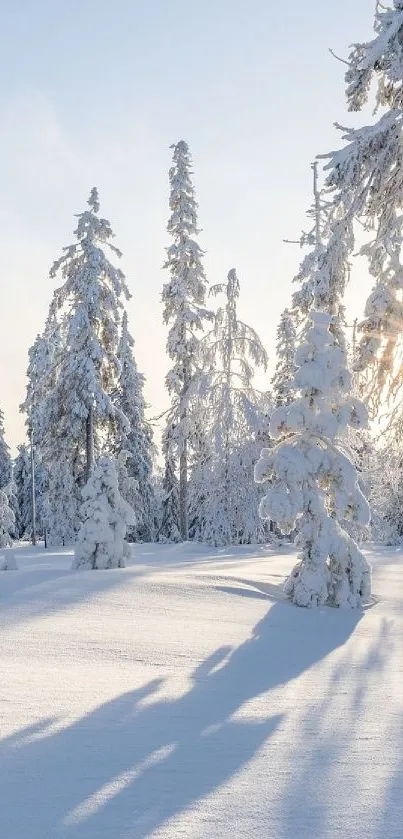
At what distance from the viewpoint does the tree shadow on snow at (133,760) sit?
287 cm

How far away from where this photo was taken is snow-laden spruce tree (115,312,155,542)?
38969mm

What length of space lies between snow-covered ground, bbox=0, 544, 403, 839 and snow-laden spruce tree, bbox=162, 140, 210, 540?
66.5ft

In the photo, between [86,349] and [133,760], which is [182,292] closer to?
[86,349]

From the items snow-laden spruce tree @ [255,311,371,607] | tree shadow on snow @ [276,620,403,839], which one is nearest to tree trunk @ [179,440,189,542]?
snow-laden spruce tree @ [255,311,371,607]

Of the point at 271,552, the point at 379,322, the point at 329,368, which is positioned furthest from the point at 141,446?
the point at 379,322

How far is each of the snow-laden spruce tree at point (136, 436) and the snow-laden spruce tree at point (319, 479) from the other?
26.2 meters

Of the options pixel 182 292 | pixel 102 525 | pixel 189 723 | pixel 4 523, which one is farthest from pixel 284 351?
pixel 189 723

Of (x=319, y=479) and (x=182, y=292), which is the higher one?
(x=182, y=292)

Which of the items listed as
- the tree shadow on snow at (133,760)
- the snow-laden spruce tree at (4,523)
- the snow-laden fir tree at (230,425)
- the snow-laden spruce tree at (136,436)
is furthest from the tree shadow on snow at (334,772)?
the snow-laden spruce tree at (136,436)

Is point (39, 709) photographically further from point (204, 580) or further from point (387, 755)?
point (204, 580)

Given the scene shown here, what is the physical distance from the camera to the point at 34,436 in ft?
137

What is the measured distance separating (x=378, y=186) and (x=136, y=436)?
31808mm

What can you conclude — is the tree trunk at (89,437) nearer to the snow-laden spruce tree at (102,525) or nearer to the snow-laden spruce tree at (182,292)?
the snow-laden spruce tree at (182,292)

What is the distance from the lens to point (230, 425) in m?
25.7
